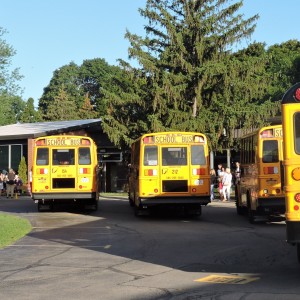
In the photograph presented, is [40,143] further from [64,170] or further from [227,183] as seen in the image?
[227,183]

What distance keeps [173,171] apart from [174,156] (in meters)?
0.53

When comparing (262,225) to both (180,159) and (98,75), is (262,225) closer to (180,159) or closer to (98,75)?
(180,159)

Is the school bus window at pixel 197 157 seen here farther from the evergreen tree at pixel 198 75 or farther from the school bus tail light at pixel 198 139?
the evergreen tree at pixel 198 75

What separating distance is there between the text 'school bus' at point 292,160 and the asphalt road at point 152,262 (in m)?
0.86

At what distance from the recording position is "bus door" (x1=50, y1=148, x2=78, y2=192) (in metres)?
21.2

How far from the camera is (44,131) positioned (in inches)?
1533

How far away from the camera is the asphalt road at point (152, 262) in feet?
25.8

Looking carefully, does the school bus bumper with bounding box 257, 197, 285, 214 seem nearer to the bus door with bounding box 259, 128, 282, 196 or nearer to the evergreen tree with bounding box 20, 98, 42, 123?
the bus door with bounding box 259, 128, 282, 196

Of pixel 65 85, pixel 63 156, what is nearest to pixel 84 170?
pixel 63 156

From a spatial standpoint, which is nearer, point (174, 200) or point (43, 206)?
point (174, 200)

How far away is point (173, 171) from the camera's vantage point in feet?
60.4

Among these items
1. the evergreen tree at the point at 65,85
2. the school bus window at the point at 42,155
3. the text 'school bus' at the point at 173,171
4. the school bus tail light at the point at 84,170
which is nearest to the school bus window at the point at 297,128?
the text 'school bus' at the point at 173,171

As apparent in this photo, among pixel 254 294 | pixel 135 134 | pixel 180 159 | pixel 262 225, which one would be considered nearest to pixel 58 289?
pixel 254 294

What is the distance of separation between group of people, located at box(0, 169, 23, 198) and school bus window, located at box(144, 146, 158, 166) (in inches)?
664
